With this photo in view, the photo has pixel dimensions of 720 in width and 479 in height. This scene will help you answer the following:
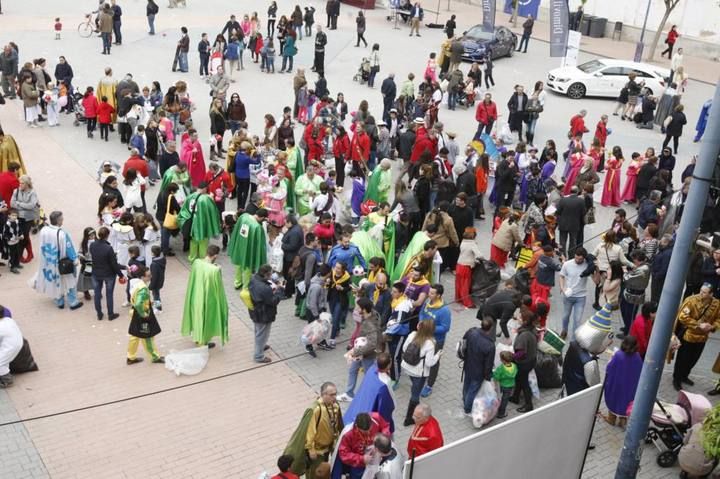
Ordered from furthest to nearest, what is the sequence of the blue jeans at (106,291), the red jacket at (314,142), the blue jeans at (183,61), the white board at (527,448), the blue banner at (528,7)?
the blue banner at (528,7), the blue jeans at (183,61), the red jacket at (314,142), the blue jeans at (106,291), the white board at (527,448)

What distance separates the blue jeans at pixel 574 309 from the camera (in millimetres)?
12219

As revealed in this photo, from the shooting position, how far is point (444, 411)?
A: 1080 centimetres

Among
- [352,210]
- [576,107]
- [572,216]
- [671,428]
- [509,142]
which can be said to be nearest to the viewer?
[671,428]

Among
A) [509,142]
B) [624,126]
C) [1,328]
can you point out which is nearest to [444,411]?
[1,328]

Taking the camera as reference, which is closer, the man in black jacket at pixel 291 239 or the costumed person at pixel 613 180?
the man in black jacket at pixel 291 239

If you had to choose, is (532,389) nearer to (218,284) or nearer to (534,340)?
(534,340)

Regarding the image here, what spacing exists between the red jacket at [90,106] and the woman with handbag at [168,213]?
7085 mm

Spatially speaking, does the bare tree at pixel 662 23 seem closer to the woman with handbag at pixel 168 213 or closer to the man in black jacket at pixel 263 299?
the woman with handbag at pixel 168 213

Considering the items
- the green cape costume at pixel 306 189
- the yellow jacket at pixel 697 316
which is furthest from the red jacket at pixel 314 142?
the yellow jacket at pixel 697 316

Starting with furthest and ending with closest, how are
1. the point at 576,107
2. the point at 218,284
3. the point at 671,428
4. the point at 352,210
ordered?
the point at 576,107 < the point at 352,210 < the point at 218,284 < the point at 671,428

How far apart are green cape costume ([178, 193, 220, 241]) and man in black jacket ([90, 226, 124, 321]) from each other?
5.70 ft

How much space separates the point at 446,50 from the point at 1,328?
19.3m

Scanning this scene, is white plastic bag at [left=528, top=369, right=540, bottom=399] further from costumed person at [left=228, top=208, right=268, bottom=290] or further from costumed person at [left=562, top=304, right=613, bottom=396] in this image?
costumed person at [left=228, top=208, right=268, bottom=290]

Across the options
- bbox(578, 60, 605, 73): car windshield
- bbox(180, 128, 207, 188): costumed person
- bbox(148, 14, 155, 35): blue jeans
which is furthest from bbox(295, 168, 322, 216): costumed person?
bbox(148, 14, 155, 35): blue jeans
